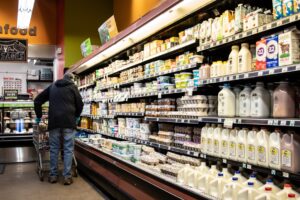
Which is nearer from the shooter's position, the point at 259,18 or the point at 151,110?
the point at 259,18

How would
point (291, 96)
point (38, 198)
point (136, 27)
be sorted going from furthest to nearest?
point (38, 198) → point (136, 27) → point (291, 96)

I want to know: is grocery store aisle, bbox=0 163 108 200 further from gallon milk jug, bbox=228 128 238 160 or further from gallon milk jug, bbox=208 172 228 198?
gallon milk jug, bbox=228 128 238 160

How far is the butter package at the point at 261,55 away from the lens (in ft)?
8.77

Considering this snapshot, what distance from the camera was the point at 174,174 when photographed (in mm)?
3586

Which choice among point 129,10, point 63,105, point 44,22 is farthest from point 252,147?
point 44,22

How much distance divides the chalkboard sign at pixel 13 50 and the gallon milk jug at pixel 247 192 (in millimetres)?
9087

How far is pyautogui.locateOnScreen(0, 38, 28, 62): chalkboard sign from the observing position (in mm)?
10125

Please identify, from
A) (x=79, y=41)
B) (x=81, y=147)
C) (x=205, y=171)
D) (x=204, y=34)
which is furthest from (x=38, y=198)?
(x=79, y=41)

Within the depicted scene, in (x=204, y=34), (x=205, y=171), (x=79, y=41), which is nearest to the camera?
(x=205, y=171)

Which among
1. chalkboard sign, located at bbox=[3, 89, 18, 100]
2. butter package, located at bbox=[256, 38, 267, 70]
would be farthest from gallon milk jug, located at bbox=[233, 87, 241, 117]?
chalkboard sign, located at bbox=[3, 89, 18, 100]

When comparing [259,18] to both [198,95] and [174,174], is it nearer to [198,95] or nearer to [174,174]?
[198,95]

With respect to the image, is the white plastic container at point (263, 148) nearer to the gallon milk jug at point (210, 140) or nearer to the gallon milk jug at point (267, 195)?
the gallon milk jug at point (267, 195)

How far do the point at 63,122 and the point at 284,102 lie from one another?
4.59 metres

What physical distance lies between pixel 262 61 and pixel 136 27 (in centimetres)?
224
